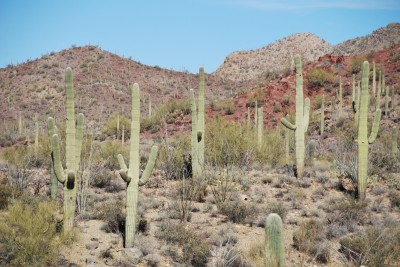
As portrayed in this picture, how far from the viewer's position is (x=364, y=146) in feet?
36.4

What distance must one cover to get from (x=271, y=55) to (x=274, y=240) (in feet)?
215

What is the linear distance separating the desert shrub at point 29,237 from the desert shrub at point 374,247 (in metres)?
4.89

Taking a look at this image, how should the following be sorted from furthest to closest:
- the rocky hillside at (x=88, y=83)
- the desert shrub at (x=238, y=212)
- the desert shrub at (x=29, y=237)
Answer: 1. the rocky hillside at (x=88, y=83)
2. the desert shrub at (x=238, y=212)
3. the desert shrub at (x=29, y=237)

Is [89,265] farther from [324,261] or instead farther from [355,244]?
[355,244]

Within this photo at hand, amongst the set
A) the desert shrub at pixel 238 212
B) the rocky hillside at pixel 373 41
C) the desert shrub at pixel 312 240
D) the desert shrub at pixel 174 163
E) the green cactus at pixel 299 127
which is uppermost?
the rocky hillside at pixel 373 41

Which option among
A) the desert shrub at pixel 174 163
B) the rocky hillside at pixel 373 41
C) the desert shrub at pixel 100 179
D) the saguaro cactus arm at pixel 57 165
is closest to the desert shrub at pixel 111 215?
the saguaro cactus arm at pixel 57 165

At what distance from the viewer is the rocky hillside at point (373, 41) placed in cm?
5221

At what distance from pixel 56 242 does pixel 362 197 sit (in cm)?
747

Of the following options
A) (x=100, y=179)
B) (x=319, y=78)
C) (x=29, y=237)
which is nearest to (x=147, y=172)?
(x=29, y=237)

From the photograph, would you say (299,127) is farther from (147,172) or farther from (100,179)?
(147,172)

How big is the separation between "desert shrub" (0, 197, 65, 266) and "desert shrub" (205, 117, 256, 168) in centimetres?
691

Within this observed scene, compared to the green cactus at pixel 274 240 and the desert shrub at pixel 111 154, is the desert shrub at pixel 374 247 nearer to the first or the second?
the green cactus at pixel 274 240

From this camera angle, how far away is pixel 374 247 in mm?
7637

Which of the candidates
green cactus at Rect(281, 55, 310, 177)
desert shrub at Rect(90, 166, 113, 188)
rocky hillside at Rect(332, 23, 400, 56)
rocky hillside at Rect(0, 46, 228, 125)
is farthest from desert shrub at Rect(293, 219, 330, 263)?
rocky hillside at Rect(332, 23, 400, 56)
